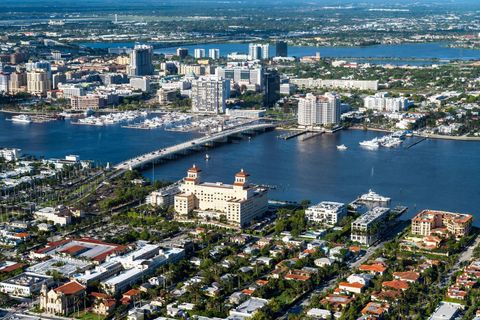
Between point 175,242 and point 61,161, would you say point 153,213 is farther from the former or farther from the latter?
Answer: point 61,161

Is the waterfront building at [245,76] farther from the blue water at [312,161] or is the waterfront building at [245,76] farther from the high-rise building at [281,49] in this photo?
the high-rise building at [281,49]

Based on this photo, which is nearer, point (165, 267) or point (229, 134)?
point (165, 267)

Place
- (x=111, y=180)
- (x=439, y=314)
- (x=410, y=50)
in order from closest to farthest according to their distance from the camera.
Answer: (x=439, y=314) < (x=111, y=180) < (x=410, y=50)

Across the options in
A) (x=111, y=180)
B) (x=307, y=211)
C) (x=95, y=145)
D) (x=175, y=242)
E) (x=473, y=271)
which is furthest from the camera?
(x=95, y=145)

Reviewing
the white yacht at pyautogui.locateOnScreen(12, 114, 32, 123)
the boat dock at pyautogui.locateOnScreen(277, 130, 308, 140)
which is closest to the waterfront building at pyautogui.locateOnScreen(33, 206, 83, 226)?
the boat dock at pyautogui.locateOnScreen(277, 130, 308, 140)

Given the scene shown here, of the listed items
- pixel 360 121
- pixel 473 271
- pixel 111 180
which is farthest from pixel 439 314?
pixel 360 121

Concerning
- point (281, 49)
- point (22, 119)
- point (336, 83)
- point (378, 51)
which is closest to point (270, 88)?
point (336, 83)

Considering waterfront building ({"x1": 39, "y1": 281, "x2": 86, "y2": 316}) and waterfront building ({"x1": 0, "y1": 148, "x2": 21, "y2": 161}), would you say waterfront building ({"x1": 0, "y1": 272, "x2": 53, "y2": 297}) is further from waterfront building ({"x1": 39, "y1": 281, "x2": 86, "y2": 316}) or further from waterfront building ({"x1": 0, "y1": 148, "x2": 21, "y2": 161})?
waterfront building ({"x1": 0, "y1": 148, "x2": 21, "y2": 161})
